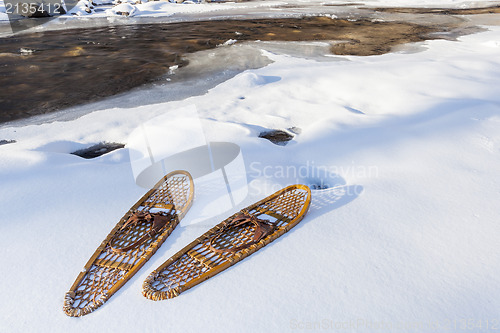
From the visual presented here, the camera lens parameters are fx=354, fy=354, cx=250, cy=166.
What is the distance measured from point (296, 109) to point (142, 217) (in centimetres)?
268

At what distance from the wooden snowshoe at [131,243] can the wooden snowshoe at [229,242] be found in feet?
0.76

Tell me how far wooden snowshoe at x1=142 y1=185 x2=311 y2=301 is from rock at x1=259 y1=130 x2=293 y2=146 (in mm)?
1097

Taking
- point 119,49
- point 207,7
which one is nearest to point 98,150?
point 119,49

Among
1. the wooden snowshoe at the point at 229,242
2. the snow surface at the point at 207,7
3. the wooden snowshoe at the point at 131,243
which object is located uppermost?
the snow surface at the point at 207,7

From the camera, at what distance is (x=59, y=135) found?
416cm

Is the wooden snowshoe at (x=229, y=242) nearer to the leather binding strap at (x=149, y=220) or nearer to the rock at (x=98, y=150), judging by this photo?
the leather binding strap at (x=149, y=220)

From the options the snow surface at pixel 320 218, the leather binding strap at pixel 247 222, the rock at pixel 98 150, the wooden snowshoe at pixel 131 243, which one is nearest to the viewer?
the snow surface at pixel 320 218

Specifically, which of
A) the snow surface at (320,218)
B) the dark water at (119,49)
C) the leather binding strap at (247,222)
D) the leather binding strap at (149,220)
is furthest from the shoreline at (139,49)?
the leather binding strap at (247,222)

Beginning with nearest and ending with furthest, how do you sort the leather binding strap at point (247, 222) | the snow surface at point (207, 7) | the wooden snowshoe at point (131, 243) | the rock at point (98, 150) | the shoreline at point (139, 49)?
the wooden snowshoe at point (131, 243) → the leather binding strap at point (247, 222) → the rock at point (98, 150) → the shoreline at point (139, 49) → the snow surface at point (207, 7)

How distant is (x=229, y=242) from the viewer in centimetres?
246

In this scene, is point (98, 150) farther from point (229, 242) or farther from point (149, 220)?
point (229, 242)

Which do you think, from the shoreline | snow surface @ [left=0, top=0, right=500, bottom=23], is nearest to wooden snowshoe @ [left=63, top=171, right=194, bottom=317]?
the shoreline

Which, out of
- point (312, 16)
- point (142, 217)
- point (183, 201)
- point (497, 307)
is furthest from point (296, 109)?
point (312, 16)

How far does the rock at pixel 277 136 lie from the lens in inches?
155
